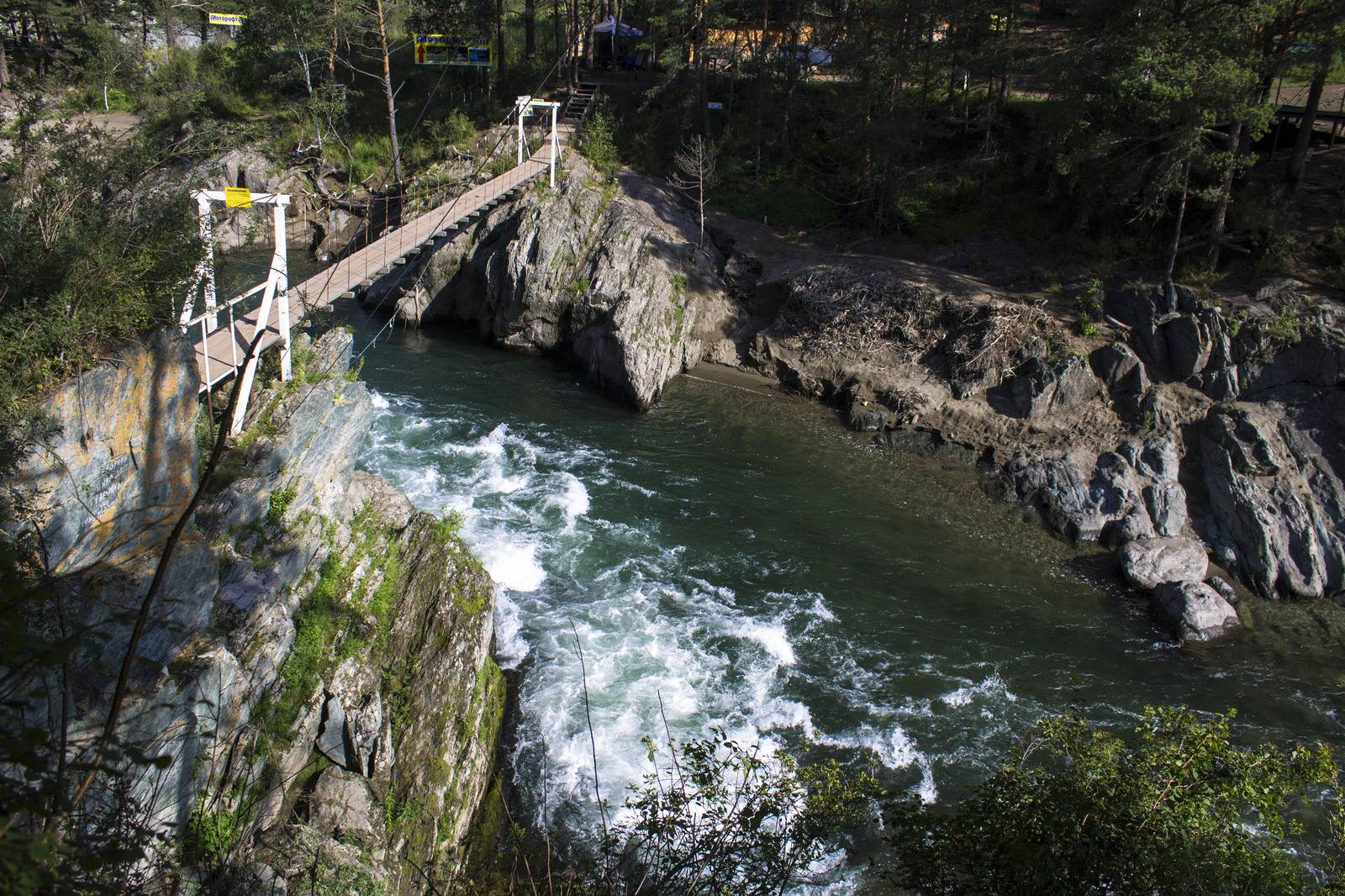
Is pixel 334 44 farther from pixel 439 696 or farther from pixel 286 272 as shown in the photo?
pixel 439 696

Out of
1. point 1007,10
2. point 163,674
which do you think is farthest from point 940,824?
point 1007,10

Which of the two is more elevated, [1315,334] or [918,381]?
[1315,334]

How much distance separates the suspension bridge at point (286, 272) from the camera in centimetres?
780

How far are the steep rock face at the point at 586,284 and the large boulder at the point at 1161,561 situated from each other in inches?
434

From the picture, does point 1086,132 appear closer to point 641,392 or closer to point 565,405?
point 641,392

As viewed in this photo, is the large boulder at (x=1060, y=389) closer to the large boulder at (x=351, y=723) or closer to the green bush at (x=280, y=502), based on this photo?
the large boulder at (x=351, y=723)

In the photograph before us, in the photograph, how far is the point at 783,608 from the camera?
40.4 ft

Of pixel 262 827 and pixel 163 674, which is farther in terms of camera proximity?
pixel 262 827

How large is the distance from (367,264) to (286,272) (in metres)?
6.55

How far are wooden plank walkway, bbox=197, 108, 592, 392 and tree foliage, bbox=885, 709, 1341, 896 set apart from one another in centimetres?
520

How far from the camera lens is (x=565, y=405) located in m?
18.8

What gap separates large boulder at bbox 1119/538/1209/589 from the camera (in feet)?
44.9

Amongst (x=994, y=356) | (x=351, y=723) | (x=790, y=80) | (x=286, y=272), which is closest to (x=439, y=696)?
(x=351, y=723)

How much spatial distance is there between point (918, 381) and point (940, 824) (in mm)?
15307
